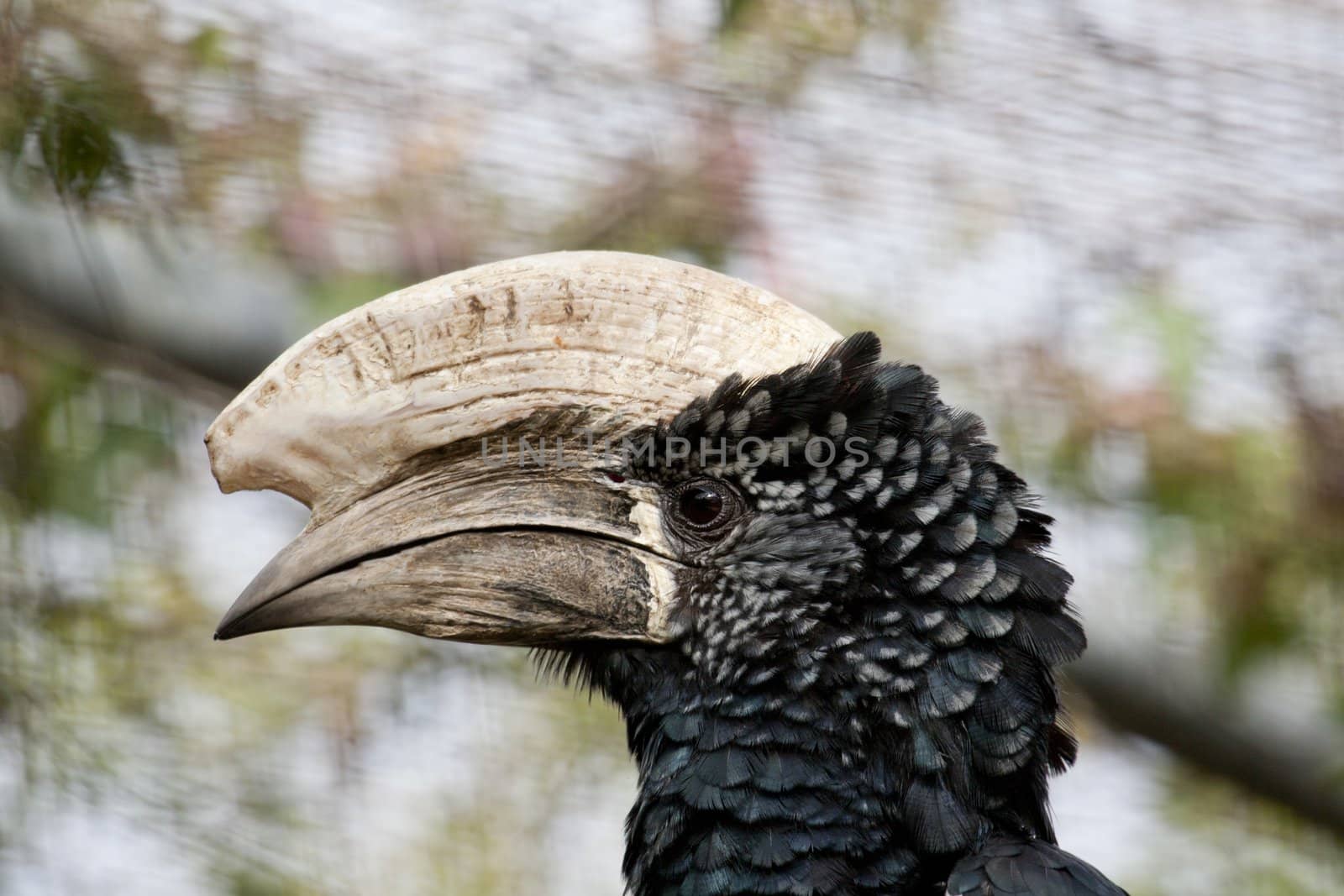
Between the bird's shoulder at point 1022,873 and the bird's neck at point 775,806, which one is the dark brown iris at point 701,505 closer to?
the bird's neck at point 775,806

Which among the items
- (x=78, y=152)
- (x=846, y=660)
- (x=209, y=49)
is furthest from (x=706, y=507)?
(x=209, y=49)

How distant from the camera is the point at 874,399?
1.73 metres

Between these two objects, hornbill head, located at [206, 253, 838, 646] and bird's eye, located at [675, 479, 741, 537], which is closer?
hornbill head, located at [206, 253, 838, 646]

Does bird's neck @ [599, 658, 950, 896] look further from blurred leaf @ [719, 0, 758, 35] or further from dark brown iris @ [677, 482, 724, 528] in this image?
blurred leaf @ [719, 0, 758, 35]

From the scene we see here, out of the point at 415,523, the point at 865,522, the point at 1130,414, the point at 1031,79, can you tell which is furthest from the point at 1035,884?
the point at 1031,79

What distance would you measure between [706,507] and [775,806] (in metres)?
0.38

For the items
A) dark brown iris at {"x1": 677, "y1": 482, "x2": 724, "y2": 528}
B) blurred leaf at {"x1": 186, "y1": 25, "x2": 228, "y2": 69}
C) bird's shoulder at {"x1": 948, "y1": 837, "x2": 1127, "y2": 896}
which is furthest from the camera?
blurred leaf at {"x1": 186, "y1": 25, "x2": 228, "y2": 69}

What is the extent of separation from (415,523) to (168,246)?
1.31m

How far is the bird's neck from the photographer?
1631 mm

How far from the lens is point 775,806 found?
5.42 ft

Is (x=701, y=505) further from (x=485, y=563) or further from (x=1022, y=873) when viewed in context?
(x=1022, y=873)

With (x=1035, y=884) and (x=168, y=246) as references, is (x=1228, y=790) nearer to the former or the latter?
(x=1035, y=884)

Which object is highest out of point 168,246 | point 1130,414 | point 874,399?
point 168,246

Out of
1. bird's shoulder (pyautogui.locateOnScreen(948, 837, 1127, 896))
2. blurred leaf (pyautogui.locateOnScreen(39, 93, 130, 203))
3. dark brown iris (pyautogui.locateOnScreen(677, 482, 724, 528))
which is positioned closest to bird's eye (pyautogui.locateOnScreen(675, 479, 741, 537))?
dark brown iris (pyautogui.locateOnScreen(677, 482, 724, 528))
